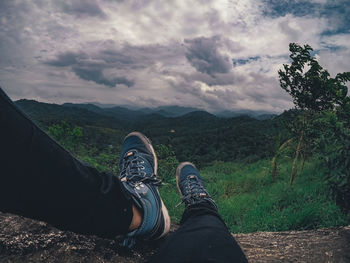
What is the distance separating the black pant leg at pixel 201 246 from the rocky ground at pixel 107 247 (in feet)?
1.07

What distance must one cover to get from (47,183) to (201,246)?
2.22 feet

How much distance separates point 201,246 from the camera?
2.90 feet

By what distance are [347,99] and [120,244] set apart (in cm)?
247

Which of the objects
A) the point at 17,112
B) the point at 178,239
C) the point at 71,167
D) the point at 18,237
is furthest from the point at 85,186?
the point at 18,237

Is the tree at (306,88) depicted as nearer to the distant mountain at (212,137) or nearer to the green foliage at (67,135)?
the distant mountain at (212,137)

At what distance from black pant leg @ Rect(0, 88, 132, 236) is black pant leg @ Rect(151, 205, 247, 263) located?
0.27 metres

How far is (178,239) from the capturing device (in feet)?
3.20

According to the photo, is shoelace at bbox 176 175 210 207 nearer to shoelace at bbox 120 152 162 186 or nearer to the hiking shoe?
the hiking shoe

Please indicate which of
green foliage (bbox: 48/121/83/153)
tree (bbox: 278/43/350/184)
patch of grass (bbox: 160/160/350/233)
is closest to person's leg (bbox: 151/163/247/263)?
patch of grass (bbox: 160/160/350/233)

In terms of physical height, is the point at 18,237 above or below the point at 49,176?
below

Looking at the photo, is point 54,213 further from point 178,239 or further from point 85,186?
point 178,239

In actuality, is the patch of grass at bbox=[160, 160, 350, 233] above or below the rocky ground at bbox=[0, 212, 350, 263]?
below

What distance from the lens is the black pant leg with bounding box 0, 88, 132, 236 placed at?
682 mm

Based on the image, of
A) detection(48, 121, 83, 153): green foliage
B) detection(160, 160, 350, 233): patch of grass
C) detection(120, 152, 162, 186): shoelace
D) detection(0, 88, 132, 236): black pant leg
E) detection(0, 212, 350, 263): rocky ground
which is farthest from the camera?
detection(48, 121, 83, 153): green foliage
